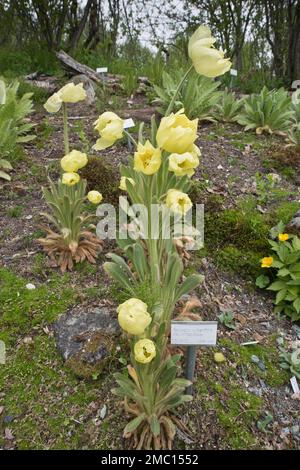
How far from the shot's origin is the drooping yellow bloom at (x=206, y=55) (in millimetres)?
1285

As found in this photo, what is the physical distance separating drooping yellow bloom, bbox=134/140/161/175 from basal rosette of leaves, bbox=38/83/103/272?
65cm

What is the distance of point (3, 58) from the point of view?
194 inches

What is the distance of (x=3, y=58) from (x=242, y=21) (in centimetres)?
332

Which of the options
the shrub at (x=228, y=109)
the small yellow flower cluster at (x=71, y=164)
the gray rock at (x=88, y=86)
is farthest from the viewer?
the gray rock at (x=88, y=86)

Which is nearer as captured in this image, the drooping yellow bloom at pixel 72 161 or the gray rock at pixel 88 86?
the drooping yellow bloom at pixel 72 161

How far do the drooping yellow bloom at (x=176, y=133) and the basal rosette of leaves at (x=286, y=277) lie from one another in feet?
3.62

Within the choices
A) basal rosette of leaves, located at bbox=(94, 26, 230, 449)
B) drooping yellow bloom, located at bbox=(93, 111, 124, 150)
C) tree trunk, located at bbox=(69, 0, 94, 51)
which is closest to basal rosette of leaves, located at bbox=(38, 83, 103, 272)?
basal rosette of leaves, located at bbox=(94, 26, 230, 449)

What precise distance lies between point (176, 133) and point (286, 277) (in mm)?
1225

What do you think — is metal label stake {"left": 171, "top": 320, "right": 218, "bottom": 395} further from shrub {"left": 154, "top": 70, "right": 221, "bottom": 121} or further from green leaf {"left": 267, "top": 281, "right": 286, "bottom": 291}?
shrub {"left": 154, "top": 70, "right": 221, "bottom": 121}

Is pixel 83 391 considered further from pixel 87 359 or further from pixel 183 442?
pixel 183 442

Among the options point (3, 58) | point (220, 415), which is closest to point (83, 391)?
point (220, 415)

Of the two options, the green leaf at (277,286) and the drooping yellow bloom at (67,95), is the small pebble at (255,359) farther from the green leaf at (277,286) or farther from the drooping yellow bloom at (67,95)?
the drooping yellow bloom at (67,95)

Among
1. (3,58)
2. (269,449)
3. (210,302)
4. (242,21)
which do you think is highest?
(242,21)

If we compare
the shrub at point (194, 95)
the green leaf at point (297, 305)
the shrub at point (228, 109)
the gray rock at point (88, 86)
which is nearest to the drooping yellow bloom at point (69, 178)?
the green leaf at point (297, 305)
